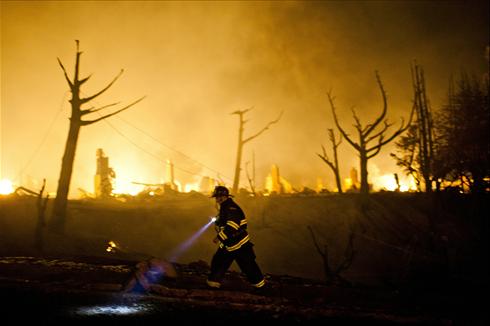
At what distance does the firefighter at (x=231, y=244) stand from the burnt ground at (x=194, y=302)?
34 cm

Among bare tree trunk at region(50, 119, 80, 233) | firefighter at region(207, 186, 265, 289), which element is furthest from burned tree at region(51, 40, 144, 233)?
firefighter at region(207, 186, 265, 289)

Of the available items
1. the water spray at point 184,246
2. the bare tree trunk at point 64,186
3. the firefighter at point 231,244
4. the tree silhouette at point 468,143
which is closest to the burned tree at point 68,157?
the bare tree trunk at point 64,186

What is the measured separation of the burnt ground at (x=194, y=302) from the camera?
5.57 metres

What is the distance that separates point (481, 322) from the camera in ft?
21.0

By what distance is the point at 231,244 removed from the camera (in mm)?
6734

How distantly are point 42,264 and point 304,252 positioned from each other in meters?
12.0

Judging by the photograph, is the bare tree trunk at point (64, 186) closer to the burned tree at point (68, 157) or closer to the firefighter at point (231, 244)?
the burned tree at point (68, 157)

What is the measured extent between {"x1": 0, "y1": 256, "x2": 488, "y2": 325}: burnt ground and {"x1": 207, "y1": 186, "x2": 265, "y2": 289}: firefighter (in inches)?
13.5

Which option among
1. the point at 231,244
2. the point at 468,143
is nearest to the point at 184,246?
the point at 231,244

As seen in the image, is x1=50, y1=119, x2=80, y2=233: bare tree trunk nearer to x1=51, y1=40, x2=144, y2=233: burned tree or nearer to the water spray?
x1=51, y1=40, x2=144, y2=233: burned tree

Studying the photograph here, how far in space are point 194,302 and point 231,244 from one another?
1.23 meters

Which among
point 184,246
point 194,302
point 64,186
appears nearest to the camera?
point 194,302

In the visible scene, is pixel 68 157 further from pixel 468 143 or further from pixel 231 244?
pixel 468 143

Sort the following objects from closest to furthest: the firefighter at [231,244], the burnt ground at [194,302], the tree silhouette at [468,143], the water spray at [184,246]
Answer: the burnt ground at [194,302] < the firefighter at [231,244] < the water spray at [184,246] < the tree silhouette at [468,143]
